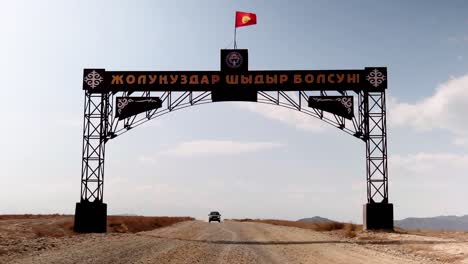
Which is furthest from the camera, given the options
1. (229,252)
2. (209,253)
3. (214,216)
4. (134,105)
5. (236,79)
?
(214,216)

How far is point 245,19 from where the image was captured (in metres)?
38.2

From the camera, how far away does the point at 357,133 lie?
34438 millimetres

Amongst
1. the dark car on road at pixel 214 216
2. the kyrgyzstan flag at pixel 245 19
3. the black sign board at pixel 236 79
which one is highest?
the kyrgyzstan flag at pixel 245 19

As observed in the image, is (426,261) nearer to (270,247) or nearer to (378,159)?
(270,247)

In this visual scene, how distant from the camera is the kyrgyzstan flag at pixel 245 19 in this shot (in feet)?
125

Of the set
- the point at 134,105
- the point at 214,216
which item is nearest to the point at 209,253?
the point at 134,105

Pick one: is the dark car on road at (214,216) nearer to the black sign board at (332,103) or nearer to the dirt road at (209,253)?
the black sign board at (332,103)

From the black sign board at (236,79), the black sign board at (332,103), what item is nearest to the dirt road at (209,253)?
the black sign board at (332,103)

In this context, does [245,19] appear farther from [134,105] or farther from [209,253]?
[209,253]

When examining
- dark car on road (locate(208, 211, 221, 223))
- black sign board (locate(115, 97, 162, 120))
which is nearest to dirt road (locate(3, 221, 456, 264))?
black sign board (locate(115, 97, 162, 120))

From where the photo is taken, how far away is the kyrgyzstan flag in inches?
1502

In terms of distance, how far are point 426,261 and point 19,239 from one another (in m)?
18.3

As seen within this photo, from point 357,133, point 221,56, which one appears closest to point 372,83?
point 357,133

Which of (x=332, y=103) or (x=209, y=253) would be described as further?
(x=332, y=103)
